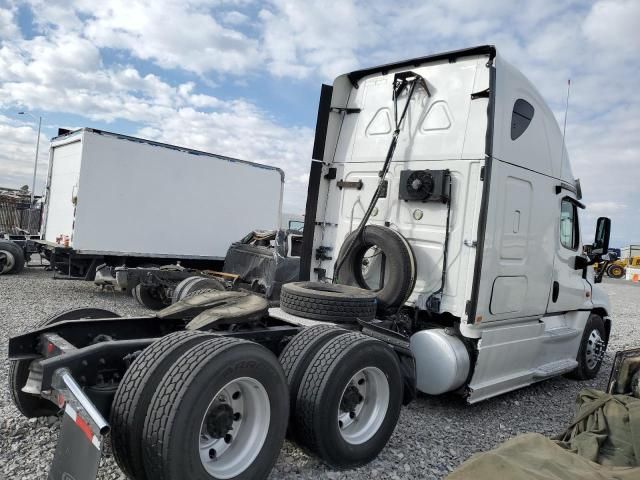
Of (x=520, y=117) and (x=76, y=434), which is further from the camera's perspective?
(x=520, y=117)

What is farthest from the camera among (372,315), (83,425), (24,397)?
(372,315)

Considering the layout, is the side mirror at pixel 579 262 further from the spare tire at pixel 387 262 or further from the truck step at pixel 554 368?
the spare tire at pixel 387 262

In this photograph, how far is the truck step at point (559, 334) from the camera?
5550mm

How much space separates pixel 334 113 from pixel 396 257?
1970 millimetres

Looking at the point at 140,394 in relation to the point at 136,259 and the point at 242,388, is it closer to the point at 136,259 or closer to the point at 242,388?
the point at 242,388

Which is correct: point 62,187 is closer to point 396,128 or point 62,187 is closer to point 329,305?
point 396,128

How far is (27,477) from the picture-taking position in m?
2.98

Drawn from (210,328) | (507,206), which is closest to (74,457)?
(210,328)

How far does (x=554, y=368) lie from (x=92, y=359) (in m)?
4.79

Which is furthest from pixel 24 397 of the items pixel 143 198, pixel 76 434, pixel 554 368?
pixel 143 198

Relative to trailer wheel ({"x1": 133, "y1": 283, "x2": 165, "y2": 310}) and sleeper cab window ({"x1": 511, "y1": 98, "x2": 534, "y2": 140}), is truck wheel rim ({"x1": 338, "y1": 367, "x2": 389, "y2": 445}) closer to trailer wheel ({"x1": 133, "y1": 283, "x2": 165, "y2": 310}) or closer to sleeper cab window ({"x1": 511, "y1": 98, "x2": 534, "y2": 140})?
sleeper cab window ({"x1": 511, "y1": 98, "x2": 534, "y2": 140})

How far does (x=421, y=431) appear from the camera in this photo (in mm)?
4273

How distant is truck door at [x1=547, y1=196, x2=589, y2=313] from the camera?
18.7ft

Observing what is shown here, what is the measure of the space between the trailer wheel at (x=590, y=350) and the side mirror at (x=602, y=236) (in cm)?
89
